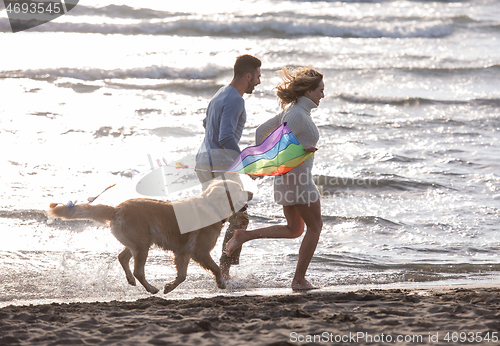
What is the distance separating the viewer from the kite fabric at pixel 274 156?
16.1 ft

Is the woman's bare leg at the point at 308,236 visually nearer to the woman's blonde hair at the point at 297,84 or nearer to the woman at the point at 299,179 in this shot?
the woman at the point at 299,179

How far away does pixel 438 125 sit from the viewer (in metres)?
14.1

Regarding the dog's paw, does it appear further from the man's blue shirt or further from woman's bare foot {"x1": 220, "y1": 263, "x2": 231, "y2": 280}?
the man's blue shirt

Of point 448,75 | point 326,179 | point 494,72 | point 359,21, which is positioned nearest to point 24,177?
point 326,179

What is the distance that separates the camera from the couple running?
5023 millimetres

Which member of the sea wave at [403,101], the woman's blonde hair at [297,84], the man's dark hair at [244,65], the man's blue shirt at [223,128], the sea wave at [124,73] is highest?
the sea wave at [124,73]

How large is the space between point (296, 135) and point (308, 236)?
1094 mm

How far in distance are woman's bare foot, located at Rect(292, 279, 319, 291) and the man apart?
39.4 inches

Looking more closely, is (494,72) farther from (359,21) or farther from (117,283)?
(117,283)

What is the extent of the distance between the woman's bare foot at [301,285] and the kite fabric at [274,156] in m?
1.23

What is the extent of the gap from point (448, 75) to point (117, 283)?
62.8 feet
